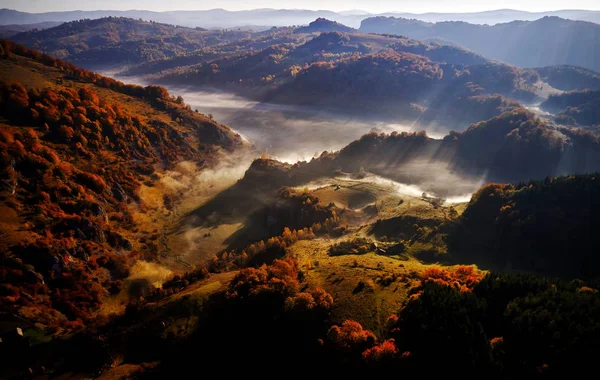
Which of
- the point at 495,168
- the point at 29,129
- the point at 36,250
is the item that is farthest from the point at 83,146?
the point at 495,168

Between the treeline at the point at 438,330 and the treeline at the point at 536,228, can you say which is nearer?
the treeline at the point at 438,330

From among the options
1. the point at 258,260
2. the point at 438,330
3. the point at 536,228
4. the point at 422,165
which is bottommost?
the point at 258,260

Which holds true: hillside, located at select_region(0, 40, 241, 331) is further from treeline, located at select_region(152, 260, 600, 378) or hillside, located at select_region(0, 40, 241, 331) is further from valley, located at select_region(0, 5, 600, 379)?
treeline, located at select_region(152, 260, 600, 378)

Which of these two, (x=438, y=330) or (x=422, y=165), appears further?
(x=422, y=165)

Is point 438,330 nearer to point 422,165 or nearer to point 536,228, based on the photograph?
point 536,228

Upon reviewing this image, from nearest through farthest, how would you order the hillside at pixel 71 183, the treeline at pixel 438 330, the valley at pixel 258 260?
1. the treeline at pixel 438 330
2. the valley at pixel 258 260
3. the hillside at pixel 71 183

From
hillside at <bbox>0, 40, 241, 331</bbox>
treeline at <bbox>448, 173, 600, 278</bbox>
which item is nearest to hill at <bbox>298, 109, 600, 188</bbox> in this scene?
treeline at <bbox>448, 173, 600, 278</bbox>

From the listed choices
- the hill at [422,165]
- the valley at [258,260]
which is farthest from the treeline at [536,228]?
the hill at [422,165]

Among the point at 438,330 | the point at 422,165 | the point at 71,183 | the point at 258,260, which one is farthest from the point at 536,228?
the point at 71,183

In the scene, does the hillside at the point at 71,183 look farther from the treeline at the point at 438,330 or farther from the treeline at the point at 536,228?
the treeline at the point at 536,228
